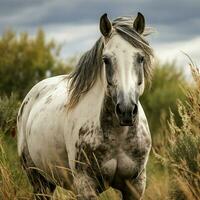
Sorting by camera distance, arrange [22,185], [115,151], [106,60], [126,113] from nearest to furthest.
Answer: [126,113] < [106,60] < [115,151] < [22,185]

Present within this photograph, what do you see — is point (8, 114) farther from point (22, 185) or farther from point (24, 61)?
point (24, 61)

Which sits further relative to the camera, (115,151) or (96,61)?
(96,61)

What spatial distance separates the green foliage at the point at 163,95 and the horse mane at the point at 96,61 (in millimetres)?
17133

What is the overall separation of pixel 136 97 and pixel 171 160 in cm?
90

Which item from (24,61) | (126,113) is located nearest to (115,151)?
(126,113)

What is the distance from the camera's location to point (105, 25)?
6191 mm

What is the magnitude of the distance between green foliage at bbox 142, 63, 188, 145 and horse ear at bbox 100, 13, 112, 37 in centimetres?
Answer: 1767

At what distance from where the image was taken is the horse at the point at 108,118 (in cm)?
587

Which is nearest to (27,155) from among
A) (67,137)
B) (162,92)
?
(67,137)

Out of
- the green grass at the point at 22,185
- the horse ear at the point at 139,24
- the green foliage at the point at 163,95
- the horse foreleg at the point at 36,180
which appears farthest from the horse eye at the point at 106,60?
the green foliage at the point at 163,95

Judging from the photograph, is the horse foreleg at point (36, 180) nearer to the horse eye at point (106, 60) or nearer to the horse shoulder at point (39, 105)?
the horse shoulder at point (39, 105)

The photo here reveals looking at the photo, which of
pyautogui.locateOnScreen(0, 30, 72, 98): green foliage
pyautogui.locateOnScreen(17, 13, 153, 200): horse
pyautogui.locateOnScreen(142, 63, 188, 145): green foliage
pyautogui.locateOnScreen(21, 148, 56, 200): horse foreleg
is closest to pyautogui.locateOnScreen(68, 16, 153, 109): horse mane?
pyautogui.locateOnScreen(17, 13, 153, 200): horse

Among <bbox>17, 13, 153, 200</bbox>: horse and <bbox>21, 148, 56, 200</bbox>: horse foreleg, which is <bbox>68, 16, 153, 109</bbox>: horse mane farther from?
<bbox>21, 148, 56, 200</bbox>: horse foreleg

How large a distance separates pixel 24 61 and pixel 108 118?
26.3 meters
